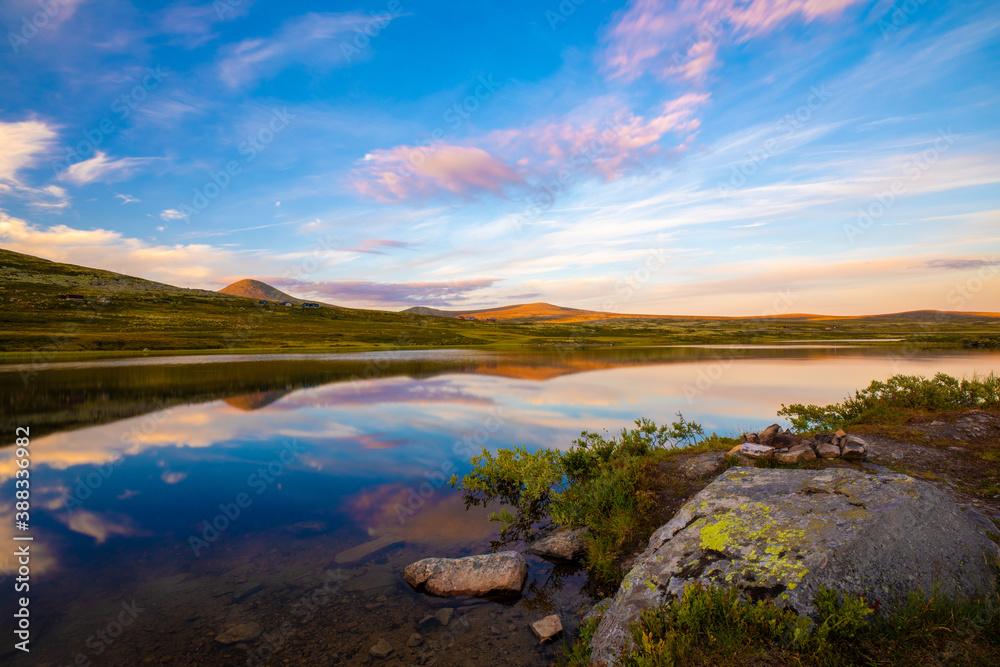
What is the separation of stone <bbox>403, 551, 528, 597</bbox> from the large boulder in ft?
8.83

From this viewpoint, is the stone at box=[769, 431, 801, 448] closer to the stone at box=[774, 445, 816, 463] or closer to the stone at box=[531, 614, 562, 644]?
the stone at box=[774, 445, 816, 463]

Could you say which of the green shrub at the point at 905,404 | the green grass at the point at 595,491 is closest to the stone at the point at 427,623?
the green grass at the point at 595,491

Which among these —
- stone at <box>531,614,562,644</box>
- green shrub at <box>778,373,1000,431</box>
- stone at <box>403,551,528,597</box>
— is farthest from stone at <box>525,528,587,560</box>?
green shrub at <box>778,373,1000,431</box>

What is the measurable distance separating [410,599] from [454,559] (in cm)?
114

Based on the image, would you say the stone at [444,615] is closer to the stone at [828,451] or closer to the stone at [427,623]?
the stone at [427,623]

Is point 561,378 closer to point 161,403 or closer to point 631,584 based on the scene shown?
point 161,403

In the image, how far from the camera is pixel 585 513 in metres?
10.5

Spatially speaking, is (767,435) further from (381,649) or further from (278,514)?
(278,514)

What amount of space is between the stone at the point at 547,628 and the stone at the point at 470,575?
1.08 m

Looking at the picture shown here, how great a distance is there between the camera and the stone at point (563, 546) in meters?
9.69

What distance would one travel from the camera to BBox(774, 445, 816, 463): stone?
921 centimetres

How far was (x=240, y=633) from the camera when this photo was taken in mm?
7340

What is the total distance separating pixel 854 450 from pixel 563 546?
22.5 ft

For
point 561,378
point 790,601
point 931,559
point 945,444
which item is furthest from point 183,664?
point 561,378
